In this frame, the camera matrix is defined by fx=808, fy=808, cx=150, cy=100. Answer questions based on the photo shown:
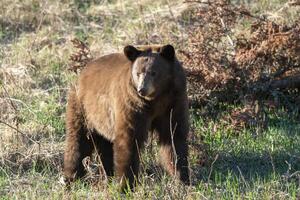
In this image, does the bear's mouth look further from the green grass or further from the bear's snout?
the green grass

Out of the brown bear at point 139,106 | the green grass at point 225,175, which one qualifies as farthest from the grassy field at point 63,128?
the brown bear at point 139,106

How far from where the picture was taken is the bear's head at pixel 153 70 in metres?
7.64

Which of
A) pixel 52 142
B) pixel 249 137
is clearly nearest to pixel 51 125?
pixel 52 142

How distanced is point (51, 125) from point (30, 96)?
48.6 inches

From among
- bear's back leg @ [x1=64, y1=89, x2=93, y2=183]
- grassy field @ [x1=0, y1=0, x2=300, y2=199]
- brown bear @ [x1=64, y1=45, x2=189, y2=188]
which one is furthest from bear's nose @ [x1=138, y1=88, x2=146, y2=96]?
bear's back leg @ [x1=64, y1=89, x2=93, y2=183]

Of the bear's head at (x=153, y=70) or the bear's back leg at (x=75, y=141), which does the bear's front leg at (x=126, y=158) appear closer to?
the bear's head at (x=153, y=70)

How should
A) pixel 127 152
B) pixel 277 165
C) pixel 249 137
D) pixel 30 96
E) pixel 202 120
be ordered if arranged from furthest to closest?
pixel 30 96 → pixel 202 120 → pixel 249 137 → pixel 277 165 → pixel 127 152

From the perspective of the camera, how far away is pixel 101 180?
786 centimetres

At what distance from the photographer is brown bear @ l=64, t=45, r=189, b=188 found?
25.4 feet

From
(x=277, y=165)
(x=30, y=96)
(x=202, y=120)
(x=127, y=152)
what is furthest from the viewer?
(x=30, y=96)

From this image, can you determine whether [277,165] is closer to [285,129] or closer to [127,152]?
[285,129]

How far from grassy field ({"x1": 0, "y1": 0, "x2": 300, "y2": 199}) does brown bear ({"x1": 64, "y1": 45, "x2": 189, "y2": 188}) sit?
24 cm

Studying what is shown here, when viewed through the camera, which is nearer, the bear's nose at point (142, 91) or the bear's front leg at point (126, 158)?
the bear's nose at point (142, 91)

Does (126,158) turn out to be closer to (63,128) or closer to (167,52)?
(167,52)
